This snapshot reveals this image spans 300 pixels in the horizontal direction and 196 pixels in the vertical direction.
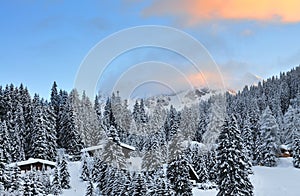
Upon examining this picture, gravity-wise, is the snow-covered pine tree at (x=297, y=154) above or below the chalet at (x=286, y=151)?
below

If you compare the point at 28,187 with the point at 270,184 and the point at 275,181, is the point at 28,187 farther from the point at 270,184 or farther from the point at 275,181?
the point at 275,181

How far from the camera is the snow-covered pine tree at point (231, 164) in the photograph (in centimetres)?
2905

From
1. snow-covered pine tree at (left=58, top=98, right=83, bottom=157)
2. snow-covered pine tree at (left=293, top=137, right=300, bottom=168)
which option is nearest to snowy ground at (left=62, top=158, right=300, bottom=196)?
snow-covered pine tree at (left=293, top=137, right=300, bottom=168)

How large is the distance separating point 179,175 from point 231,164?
4.15 meters

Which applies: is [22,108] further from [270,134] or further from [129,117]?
[129,117]

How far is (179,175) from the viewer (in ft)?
102

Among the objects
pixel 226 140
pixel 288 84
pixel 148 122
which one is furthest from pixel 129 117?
pixel 288 84

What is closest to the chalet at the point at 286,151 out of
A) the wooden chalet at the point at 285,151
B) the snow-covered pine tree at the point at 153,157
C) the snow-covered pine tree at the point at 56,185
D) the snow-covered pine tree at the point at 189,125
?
the wooden chalet at the point at 285,151

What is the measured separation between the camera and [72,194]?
46719 mm

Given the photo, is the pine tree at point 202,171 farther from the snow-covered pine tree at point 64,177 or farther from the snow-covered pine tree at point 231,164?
the snow-covered pine tree at point 231,164

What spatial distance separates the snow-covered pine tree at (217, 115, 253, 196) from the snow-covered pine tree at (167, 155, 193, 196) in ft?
9.19

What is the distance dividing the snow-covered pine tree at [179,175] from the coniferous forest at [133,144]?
0.07 metres

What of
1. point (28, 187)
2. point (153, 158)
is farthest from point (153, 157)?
point (28, 187)

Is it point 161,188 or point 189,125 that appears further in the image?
point 189,125
